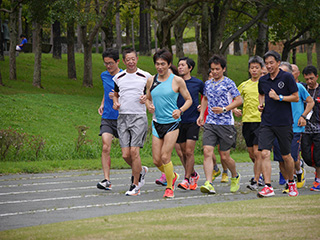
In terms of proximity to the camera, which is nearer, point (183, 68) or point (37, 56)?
point (183, 68)

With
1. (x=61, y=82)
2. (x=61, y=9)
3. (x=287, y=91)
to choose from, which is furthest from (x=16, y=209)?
(x=61, y=82)

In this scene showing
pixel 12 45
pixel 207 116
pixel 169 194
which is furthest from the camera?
pixel 12 45

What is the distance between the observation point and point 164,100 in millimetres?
9961

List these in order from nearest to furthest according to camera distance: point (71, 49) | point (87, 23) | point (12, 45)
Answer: point (87, 23), point (12, 45), point (71, 49)

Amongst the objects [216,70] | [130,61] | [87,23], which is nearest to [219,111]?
[216,70]

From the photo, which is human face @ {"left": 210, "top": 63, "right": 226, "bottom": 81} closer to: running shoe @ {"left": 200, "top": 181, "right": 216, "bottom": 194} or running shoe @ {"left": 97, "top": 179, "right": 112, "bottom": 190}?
running shoe @ {"left": 200, "top": 181, "right": 216, "bottom": 194}

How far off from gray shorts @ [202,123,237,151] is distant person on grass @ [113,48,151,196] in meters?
1.06

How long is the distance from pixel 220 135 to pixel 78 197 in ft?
8.38

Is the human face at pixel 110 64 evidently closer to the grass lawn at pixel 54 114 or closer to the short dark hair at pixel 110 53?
the short dark hair at pixel 110 53

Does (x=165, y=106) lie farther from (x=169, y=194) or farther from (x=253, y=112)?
(x=253, y=112)

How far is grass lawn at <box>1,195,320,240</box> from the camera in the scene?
20.3 feet

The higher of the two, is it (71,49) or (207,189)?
(71,49)

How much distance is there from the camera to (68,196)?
398 inches

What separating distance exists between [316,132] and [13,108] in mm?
16240
